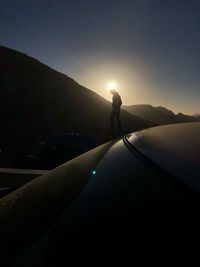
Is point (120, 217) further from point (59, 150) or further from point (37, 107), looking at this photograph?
point (37, 107)

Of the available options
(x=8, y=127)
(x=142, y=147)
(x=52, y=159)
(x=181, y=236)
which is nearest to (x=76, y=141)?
(x=52, y=159)

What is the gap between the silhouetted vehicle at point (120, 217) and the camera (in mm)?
721

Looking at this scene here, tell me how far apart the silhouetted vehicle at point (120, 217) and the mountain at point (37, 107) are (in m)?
28.5

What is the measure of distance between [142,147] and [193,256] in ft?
2.50

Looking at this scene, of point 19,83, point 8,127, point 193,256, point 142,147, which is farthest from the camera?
point 19,83

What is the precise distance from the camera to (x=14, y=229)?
1.12 metres

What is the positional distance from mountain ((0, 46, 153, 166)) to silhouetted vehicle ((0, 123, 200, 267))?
1123 inches

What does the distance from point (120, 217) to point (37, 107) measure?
47228mm

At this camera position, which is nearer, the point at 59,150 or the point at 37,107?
the point at 59,150

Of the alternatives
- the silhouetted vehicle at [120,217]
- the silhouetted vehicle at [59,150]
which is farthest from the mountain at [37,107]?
the silhouetted vehicle at [120,217]

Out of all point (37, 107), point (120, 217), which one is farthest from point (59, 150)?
point (37, 107)

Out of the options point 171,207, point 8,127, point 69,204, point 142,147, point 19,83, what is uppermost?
point 19,83

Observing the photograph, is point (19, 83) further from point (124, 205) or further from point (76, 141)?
point (124, 205)

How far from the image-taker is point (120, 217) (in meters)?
0.86
